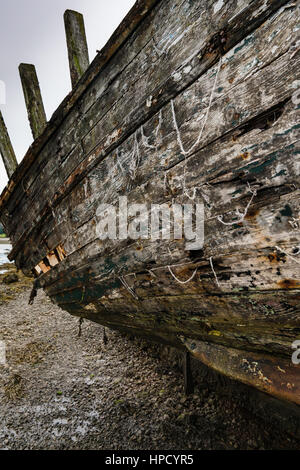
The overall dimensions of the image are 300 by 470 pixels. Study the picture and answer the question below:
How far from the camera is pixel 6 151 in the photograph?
348 centimetres

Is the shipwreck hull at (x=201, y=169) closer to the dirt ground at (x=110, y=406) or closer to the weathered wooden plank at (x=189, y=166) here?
the weathered wooden plank at (x=189, y=166)

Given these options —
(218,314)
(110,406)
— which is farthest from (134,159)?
(110,406)

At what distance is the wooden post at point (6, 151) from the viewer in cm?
344

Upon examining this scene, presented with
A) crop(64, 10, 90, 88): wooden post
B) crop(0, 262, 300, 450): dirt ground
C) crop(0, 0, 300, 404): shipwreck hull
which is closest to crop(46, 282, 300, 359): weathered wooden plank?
crop(0, 0, 300, 404): shipwreck hull

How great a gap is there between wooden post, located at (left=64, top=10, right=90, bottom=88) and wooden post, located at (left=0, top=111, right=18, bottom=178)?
1605 millimetres

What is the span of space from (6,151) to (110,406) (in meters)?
3.40

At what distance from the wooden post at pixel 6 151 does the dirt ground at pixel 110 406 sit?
8.77 ft

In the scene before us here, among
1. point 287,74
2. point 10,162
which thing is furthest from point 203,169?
point 10,162

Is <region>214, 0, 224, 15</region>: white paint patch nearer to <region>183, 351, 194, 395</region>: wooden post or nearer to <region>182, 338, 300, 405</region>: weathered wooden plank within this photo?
<region>182, 338, 300, 405</region>: weathered wooden plank

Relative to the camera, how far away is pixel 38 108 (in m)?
2.96

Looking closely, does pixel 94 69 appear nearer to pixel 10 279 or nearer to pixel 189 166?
pixel 189 166

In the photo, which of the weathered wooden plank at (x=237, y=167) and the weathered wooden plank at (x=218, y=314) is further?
the weathered wooden plank at (x=218, y=314)

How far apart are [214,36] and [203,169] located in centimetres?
59

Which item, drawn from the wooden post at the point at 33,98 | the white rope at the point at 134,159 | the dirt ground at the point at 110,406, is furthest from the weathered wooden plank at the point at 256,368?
the wooden post at the point at 33,98
